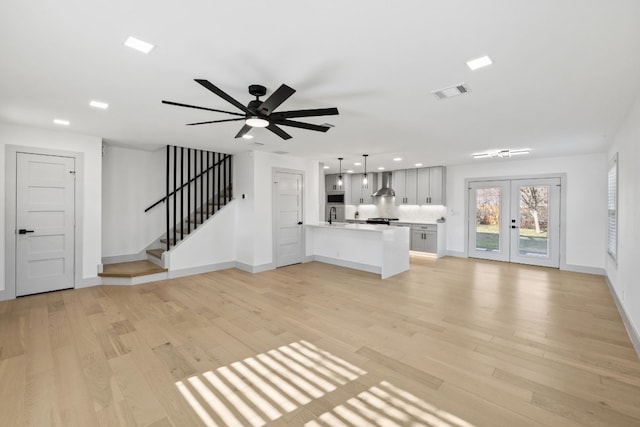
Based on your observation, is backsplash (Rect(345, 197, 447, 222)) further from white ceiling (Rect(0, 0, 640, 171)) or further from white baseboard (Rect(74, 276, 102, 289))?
white baseboard (Rect(74, 276, 102, 289))

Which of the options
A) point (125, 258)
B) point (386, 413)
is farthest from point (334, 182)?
point (386, 413)

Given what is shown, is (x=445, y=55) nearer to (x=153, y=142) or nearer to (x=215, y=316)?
(x=215, y=316)

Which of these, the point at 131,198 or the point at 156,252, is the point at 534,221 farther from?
the point at 131,198

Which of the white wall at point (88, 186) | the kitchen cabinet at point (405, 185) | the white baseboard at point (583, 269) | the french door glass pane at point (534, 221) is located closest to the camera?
the white wall at point (88, 186)

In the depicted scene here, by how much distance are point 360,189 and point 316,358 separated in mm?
8008

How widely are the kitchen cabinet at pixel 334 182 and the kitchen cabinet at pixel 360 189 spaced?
0.74 ft

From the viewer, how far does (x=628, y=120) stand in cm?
366

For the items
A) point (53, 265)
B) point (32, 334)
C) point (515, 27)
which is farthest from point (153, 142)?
point (515, 27)

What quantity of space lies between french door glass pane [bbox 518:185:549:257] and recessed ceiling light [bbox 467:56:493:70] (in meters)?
6.02

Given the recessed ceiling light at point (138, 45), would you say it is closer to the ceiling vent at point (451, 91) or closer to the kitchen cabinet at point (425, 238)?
the ceiling vent at point (451, 91)

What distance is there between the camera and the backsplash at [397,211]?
29.4 feet

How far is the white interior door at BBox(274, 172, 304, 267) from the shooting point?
Result: 670 centimetres

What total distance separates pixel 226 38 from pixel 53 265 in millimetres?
5084

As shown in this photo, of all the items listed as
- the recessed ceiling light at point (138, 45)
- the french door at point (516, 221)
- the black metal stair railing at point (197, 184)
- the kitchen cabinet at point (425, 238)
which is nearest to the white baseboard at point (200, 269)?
the black metal stair railing at point (197, 184)
